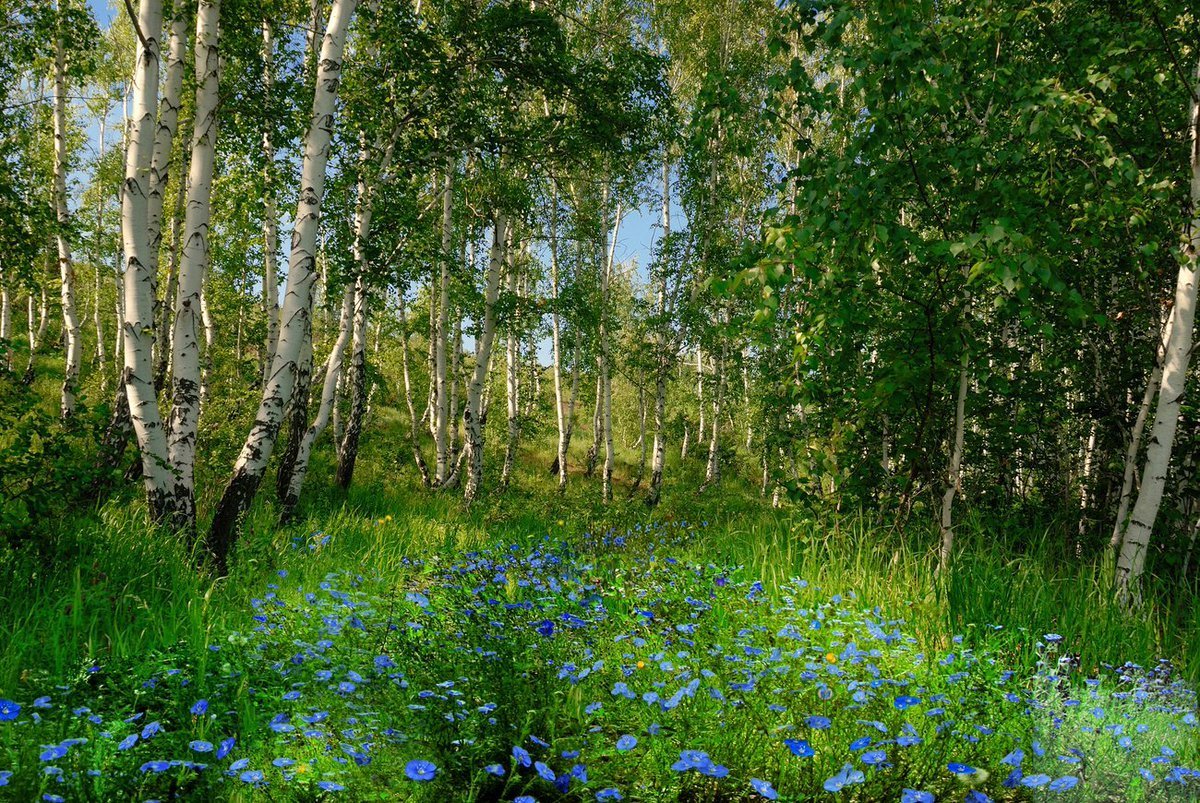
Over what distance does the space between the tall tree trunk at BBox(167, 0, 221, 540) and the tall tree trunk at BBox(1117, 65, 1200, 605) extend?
7.18 m

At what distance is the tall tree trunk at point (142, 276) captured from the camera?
5.04 m

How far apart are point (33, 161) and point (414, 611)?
15574 mm

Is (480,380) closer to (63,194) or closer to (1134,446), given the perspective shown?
(63,194)

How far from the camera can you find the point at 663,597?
4.16 meters

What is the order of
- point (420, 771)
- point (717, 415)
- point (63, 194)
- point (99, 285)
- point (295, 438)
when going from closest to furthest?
point (420, 771) → point (295, 438) → point (63, 194) → point (717, 415) → point (99, 285)

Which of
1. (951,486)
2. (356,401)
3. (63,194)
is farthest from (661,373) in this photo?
(63,194)

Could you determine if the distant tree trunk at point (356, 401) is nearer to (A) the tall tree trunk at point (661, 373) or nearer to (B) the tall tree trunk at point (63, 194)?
(B) the tall tree trunk at point (63, 194)

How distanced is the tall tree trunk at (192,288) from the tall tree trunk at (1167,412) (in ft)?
23.6

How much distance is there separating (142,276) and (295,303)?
1169mm

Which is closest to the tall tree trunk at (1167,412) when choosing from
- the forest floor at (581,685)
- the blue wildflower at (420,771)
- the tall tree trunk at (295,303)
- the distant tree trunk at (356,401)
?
the forest floor at (581,685)

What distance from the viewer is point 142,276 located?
5.12 meters

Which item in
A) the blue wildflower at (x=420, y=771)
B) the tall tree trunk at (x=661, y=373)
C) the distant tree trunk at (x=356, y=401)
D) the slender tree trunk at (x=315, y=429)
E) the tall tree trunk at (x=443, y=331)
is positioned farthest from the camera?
the tall tree trunk at (x=661, y=373)

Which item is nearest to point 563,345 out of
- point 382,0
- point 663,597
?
point 382,0

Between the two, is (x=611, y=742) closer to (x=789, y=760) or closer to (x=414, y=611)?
(x=789, y=760)
